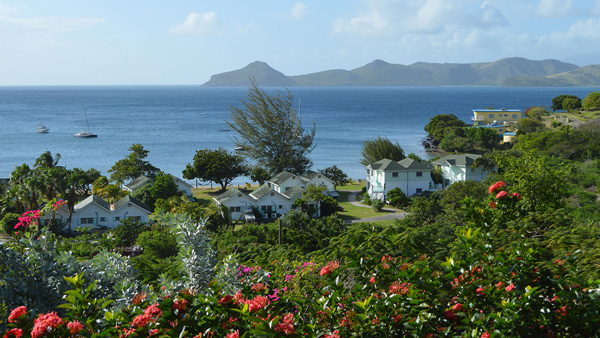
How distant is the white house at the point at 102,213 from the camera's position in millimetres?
36938

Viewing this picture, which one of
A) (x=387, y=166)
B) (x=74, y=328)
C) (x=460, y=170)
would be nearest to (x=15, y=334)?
(x=74, y=328)

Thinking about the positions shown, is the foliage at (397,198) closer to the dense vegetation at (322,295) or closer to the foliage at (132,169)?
the foliage at (132,169)

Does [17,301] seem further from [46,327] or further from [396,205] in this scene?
[396,205]

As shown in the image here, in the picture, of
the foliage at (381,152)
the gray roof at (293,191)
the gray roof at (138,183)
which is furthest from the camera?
the foliage at (381,152)

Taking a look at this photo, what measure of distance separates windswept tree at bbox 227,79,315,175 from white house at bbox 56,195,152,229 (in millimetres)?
22357

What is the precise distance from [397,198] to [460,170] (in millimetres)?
8466

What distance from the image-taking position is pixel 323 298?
4.86 m

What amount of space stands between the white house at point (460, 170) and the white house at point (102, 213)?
28.5 metres

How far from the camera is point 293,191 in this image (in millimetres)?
44500

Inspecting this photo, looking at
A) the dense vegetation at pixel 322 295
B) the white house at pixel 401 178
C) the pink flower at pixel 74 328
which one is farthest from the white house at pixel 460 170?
the pink flower at pixel 74 328

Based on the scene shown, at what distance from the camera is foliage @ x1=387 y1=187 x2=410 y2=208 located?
44.1m

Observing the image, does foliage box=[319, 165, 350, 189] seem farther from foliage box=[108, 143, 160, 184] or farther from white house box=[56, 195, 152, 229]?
white house box=[56, 195, 152, 229]

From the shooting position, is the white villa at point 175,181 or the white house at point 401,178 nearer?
the white house at point 401,178

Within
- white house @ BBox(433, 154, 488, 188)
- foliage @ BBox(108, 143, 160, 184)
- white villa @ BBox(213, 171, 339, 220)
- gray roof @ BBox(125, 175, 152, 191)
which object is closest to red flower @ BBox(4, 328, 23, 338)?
white villa @ BBox(213, 171, 339, 220)
